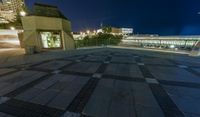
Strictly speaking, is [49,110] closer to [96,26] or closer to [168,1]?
[168,1]

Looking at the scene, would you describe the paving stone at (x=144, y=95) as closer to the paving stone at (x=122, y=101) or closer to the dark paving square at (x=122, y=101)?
the dark paving square at (x=122, y=101)

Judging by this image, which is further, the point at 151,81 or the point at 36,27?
the point at 36,27

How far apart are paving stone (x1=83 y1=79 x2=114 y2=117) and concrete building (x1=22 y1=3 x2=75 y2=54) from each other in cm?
851

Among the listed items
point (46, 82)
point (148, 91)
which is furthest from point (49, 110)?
point (148, 91)

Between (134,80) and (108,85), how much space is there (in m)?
0.97

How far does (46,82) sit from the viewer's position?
3641 millimetres

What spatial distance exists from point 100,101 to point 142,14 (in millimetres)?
104009

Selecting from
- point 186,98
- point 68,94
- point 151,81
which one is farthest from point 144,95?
point 68,94

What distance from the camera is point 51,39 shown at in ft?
38.0

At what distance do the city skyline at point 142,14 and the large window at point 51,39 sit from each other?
115 ft

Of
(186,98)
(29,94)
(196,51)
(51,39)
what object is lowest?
(186,98)

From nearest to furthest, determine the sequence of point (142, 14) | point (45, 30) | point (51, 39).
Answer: point (45, 30)
point (51, 39)
point (142, 14)

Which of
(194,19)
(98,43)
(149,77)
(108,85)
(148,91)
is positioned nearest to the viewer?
(148,91)

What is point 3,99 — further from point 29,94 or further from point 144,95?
point 144,95
